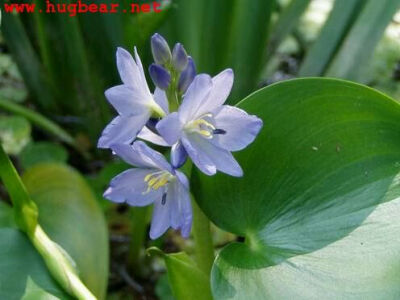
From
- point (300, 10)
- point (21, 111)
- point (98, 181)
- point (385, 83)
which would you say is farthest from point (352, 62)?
point (21, 111)

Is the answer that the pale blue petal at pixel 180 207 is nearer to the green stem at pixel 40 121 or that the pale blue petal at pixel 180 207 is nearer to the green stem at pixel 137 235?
the green stem at pixel 137 235

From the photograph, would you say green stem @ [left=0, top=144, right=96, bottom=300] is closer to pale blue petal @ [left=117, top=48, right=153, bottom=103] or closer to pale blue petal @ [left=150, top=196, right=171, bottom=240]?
pale blue petal @ [left=150, top=196, right=171, bottom=240]

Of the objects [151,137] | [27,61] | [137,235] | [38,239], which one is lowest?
[137,235]

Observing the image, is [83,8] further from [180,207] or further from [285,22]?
[180,207]

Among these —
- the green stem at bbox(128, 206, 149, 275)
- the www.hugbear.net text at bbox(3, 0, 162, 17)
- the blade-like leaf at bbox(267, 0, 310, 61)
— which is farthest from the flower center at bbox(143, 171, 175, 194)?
the blade-like leaf at bbox(267, 0, 310, 61)

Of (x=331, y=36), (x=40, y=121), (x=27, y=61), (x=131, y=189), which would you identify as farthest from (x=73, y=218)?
(x=331, y=36)

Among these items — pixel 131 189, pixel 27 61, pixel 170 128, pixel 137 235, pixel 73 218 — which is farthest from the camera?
pixel 27 61

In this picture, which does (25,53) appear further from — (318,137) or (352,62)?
(318,137)
